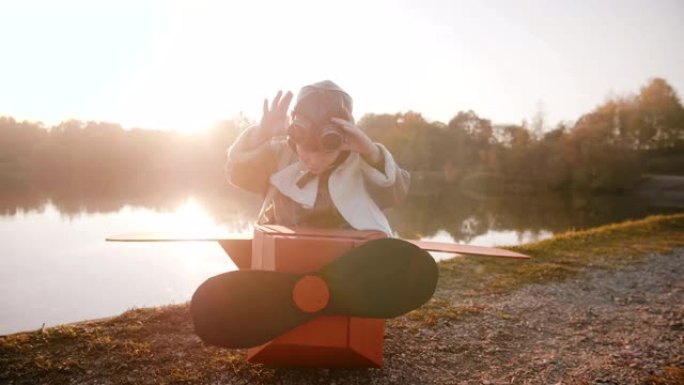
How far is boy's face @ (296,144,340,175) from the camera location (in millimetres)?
2309

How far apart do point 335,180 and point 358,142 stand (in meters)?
0.24

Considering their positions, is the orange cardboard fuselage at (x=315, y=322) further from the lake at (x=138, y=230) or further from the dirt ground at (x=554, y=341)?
the lake at (x=138, y=230)

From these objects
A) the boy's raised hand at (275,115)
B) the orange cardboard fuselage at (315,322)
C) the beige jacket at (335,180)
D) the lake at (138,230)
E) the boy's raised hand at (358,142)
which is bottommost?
the lake at (138,230)

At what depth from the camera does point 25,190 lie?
2009 cm

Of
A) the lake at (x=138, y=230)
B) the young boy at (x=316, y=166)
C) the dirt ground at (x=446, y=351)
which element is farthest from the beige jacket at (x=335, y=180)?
the dirt ground at (x=446, y=351)

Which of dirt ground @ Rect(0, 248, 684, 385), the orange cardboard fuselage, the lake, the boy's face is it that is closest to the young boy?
the boy's face

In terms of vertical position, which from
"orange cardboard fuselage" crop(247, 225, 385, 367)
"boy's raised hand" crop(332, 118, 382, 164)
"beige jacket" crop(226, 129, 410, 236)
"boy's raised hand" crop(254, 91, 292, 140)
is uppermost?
"boy's raised hand" crop(254, 91, 292, 140)

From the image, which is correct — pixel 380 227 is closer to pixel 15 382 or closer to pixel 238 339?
pixel 238 339

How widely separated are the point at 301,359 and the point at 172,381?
85 centimetres

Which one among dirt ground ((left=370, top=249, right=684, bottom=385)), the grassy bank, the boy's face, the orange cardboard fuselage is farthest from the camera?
dirt ground ((left=370, top=249, right=684, bottom=385))

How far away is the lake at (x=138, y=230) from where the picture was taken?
611cm

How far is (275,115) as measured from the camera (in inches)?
93.0

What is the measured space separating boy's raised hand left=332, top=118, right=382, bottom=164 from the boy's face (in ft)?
0.31

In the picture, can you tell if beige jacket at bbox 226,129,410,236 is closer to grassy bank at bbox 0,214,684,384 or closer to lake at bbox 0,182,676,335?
lake at bbox 0,182,676,335
